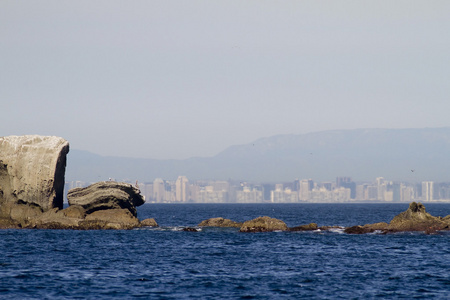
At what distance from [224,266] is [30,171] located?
37.4m

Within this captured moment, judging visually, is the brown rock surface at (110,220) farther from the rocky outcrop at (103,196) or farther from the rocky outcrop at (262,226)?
the rocky outcrop at (262,226)

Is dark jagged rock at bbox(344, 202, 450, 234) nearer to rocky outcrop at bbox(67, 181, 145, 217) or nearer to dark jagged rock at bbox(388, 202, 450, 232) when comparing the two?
dark jagged rock at bbox(388, 202, 450, 232)

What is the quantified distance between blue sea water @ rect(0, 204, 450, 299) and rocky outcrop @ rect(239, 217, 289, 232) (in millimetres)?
5080

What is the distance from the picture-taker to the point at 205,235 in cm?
6581

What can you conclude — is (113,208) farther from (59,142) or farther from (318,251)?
(318,251)

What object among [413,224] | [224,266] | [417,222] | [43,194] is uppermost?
[43,194]

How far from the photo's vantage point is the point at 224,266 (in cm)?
4319

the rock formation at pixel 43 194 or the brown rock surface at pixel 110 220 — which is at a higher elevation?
the rock formation at pixel 43 194

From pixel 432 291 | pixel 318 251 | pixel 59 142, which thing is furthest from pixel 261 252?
pixel 59 142

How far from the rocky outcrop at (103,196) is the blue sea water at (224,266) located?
25.8ft

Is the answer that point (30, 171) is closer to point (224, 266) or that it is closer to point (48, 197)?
point (48, 197)

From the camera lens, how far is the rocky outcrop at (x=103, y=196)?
73125 mm

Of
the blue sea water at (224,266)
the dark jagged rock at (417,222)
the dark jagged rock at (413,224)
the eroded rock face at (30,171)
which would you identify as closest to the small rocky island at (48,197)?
the eroded rock face at (30,171)

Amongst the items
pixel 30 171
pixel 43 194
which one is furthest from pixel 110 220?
pixel 30 171
